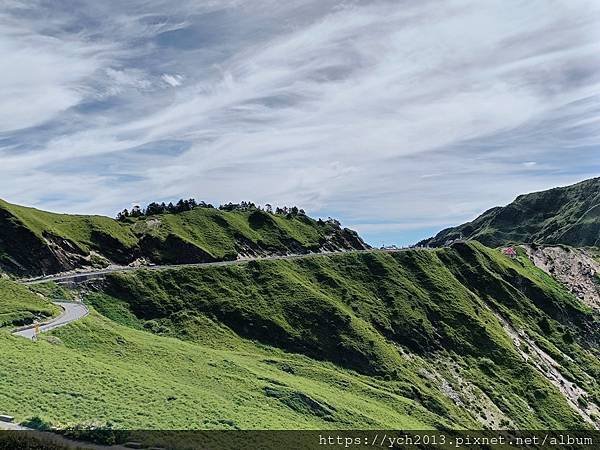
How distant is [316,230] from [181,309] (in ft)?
291

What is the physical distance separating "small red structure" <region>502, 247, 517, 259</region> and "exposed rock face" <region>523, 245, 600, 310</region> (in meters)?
6.50

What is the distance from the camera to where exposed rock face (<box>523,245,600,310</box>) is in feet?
558

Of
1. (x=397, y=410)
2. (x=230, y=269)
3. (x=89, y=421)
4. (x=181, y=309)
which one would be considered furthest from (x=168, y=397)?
(x=230, y=269)

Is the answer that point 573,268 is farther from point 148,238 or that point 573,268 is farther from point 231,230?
point 148,238

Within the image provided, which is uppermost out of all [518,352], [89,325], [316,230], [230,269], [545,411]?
[316,230]

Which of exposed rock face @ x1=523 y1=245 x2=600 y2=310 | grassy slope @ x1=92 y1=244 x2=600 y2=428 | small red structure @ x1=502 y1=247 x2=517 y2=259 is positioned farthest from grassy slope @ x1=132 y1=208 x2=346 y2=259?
exposed rock face @ x1=523 y1=245 x2=600 y2=310

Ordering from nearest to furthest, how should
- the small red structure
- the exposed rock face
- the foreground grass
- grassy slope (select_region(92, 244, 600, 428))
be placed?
the foreground grass
grassy slope (select_region(92, 244, 600, 428))
the exposed rock face
the small red structure

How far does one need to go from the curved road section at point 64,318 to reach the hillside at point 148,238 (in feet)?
100

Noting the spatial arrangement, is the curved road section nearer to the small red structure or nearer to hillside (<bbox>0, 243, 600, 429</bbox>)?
hillside (<bbox>0, 243, 600, 429</bbox>)

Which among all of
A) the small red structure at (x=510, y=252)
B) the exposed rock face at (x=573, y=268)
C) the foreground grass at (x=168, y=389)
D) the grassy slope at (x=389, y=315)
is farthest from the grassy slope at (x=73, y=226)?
the exposed rock face at (x=573, y=268)

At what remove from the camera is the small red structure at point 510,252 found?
187 m

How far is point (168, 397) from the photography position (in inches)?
1506

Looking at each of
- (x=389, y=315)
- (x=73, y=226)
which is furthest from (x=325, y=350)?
(x=73, y=226)

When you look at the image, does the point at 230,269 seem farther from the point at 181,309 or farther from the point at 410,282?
the point at 410,282
